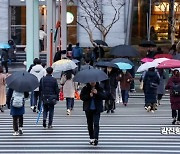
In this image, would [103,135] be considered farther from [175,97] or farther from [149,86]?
[149,86]

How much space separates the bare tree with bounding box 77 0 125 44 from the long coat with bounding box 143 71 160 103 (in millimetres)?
20361

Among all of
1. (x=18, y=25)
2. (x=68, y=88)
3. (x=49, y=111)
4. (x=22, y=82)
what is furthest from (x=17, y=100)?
(x=18, y=25)

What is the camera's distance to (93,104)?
47.4 feet

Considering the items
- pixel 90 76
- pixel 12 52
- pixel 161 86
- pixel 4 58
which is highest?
pixel 90 76

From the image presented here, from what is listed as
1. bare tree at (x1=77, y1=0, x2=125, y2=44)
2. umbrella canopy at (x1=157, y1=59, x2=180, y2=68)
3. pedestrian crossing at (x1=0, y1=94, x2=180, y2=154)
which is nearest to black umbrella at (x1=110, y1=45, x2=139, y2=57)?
pedestrian crossing at (x1=0, y1=94, x2=180, y2=154)

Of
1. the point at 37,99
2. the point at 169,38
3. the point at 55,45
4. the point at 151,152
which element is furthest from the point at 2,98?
the point at 169,38

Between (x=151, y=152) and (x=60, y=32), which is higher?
(x=60, y=32)

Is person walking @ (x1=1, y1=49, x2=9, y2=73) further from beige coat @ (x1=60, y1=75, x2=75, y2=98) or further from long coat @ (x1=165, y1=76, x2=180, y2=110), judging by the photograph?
long coat @ (x1=165, y1=76, x2=180, y2=110)

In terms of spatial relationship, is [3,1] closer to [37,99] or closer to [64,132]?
[37,99]

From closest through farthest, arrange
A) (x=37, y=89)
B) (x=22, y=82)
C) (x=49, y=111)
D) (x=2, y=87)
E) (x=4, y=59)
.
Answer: (x=22, y=82) < (x=49, y=111) < (x=37, y=89) < (x=2, y=87) < (x=4, y=59)

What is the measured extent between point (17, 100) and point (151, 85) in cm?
626

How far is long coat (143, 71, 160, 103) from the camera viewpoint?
2080cm

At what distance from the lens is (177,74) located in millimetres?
17812

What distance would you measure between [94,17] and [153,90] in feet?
71.6
